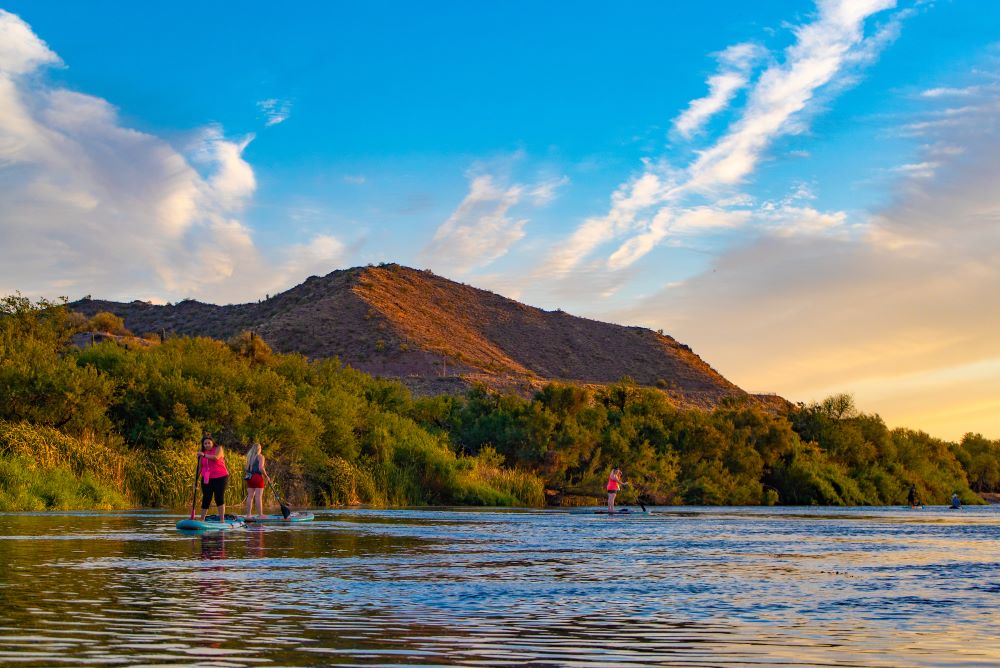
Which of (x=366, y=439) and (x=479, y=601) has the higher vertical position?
(x=366, y=439)

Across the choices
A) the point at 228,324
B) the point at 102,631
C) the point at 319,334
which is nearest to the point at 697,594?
the point at 102,631

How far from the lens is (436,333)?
5113 inches

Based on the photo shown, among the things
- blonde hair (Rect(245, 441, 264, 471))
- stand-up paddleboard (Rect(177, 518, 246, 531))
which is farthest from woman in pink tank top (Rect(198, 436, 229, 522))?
blonde hair (Rect(245, 441, 264, 471))

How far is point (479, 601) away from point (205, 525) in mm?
12273

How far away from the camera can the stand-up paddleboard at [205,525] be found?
22.3 m

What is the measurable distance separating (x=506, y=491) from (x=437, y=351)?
219ft

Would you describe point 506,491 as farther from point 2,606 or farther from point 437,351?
point 437,351

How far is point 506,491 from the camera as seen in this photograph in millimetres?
51031

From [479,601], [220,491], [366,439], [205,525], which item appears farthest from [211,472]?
[366,439]

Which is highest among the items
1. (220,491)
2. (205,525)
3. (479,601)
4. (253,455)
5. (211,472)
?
(253,455)

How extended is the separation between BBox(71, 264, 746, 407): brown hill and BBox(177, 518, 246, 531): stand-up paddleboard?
77.4 metres

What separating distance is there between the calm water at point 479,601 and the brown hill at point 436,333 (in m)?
82.8

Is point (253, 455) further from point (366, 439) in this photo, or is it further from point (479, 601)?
point (366, 439)

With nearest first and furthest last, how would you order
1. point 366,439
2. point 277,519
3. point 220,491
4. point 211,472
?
point 220,491
point 211,472
point 277,519
point 366,439
